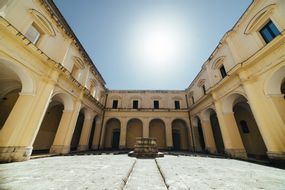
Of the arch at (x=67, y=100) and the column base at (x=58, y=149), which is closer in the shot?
the column base at (x=58, y=149)

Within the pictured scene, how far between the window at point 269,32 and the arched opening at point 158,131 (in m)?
13.9

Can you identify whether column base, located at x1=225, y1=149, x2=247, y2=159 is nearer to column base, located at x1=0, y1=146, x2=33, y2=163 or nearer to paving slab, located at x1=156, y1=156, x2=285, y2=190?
paving slab, located at x1=156, y1=156, x2=285, y2=190

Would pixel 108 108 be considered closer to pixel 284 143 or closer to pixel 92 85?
pixel 92 85

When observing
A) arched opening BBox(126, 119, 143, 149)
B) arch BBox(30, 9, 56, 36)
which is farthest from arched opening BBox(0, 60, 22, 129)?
arched opening BBox(126, 119, 143, 149)

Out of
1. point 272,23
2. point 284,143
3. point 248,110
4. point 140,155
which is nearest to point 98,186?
point 140,155

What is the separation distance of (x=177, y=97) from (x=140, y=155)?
41.3 ft

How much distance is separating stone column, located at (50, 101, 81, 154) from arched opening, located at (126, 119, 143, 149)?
9.15 metres

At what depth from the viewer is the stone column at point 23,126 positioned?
18.0ft

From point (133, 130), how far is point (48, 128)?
10.2m

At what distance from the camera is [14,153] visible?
5535mm

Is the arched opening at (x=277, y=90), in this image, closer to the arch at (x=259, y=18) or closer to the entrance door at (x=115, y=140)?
the arch at (x=259, y=18)

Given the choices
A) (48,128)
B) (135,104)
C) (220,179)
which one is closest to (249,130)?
(220,179)

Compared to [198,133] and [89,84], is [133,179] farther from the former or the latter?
[198,133]

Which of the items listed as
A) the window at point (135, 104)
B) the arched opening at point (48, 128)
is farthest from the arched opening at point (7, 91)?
the window at point (135, 104)
